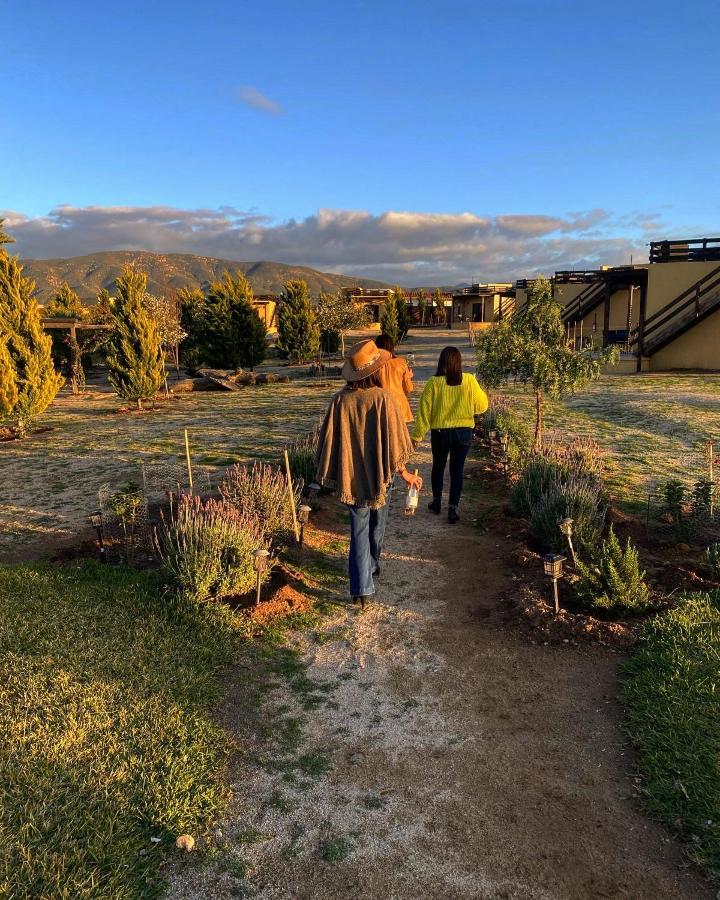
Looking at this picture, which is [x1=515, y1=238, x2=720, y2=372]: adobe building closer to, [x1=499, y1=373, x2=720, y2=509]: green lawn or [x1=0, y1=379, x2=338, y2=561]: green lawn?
[x1=499, y1=373, x2=720, y2=509]: green lawn

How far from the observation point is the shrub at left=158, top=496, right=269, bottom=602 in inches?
188

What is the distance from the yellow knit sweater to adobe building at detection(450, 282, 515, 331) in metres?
44.8

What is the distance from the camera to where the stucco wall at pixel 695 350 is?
68.8ft

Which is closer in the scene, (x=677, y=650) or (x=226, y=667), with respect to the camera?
(x=677, y=650)

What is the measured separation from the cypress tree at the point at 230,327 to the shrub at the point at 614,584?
75.8ft

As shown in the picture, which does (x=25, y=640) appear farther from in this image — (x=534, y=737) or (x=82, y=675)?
(x=534, y=737)

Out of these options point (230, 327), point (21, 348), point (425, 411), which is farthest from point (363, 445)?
point (230, 327)

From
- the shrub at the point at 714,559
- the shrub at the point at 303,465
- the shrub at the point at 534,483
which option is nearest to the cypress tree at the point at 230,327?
the shrub at the point at 303,465

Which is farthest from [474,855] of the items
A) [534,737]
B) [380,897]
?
[534,737]

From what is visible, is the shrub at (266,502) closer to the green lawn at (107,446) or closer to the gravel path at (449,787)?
the gravel path at (449,787)

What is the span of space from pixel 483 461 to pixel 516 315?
93.6 inches

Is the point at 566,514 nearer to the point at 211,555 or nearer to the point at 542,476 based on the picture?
the point at 542,476

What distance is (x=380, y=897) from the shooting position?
7.57ft

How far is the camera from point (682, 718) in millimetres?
3146
